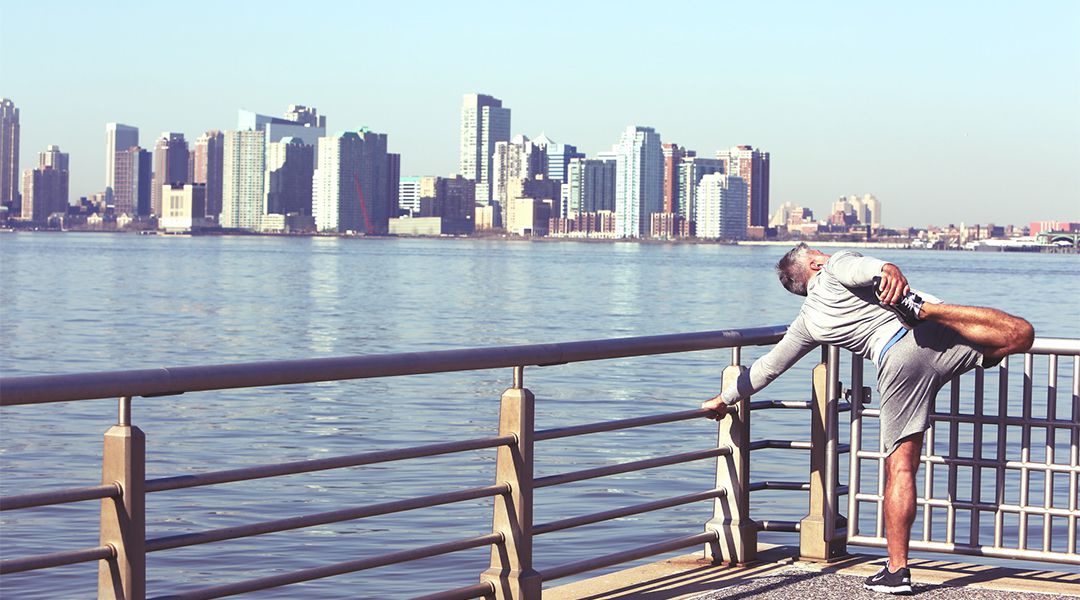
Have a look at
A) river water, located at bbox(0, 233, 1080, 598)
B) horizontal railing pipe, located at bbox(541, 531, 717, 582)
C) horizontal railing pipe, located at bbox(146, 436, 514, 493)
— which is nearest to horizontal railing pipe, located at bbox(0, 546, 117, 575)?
horizontal railing pipe, located at bbox(146, 436, 514, 493)

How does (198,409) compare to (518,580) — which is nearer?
(518,580)

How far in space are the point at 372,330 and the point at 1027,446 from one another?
136 ft

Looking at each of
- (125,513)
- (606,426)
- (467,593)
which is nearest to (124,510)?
(125,513)

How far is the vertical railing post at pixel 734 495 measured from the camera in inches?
255

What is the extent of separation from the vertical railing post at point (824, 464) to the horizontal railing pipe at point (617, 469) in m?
0.42

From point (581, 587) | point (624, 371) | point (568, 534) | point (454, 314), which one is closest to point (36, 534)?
point (568, 534)

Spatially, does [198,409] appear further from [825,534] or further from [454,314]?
[454,314]

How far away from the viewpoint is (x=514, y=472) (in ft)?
17.5

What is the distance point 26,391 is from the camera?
12.5 ft

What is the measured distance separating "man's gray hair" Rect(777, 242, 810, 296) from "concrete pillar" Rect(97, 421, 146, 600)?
298 cm

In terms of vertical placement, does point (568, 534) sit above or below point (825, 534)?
below

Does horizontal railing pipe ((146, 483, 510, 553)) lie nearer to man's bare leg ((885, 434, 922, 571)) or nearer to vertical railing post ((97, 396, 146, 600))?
vertical railing post ((97, 396, 146, 600))

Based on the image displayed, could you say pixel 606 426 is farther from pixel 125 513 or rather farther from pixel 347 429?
pixel 347 429

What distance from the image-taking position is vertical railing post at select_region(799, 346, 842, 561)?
6461mm
